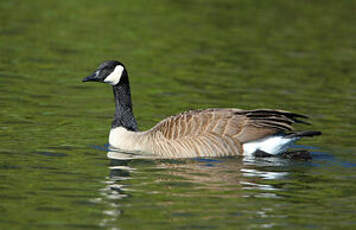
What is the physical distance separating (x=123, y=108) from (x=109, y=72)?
28.0 inches

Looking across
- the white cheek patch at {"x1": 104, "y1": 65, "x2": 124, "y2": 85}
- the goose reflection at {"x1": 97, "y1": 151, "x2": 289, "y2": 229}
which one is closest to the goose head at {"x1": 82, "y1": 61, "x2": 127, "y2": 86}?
the white cheek patch at {"x1": 104, "y1": 65, "x2": 124, "y2": 85}

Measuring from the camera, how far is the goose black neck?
13453mm

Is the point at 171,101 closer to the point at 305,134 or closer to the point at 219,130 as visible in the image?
the point at 219,130

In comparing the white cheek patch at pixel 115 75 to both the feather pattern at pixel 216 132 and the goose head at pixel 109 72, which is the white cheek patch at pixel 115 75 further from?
the feather pattern at pixel 216 132

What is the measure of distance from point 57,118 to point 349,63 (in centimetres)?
965

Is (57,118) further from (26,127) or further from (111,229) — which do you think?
(111,229)

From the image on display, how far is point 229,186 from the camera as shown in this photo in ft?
33.9

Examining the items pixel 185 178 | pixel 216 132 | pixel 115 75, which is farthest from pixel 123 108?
pixel 185 178

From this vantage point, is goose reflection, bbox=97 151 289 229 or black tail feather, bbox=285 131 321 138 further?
black tail feather, bbox=285 131 321 138

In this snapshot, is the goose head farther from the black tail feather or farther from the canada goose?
the black tail feather

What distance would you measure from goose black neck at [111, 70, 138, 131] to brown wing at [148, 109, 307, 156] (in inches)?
56.7

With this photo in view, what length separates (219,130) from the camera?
1210 centimetres

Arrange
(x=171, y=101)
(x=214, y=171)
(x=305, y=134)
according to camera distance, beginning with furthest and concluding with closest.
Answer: (x=171, y=101), (x=305, y=134), (x=214, y=171)

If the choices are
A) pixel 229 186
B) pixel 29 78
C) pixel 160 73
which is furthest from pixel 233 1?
pixel 229 186
